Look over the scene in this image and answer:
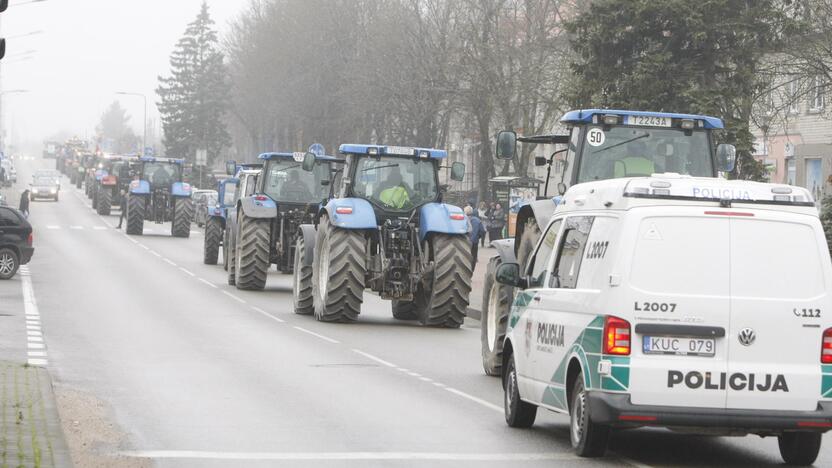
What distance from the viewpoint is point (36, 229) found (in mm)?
60156

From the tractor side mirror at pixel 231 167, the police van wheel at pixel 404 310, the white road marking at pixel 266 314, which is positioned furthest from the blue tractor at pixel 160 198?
the police van wheel at pixel 404 310

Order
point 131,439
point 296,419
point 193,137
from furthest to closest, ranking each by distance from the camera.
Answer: point 193,137, point 296,419, point 131,439

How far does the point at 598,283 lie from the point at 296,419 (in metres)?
3.48

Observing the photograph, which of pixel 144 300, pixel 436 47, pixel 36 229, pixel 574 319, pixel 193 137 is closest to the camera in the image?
pixel 574 319

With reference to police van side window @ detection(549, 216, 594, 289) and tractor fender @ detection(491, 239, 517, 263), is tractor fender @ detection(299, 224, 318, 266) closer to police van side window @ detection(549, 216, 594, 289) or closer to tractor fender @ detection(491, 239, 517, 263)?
tractor fender @ detection(491, 239, 517, 263)

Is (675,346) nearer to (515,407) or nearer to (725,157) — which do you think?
(515,407)

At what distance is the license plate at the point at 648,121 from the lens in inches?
671

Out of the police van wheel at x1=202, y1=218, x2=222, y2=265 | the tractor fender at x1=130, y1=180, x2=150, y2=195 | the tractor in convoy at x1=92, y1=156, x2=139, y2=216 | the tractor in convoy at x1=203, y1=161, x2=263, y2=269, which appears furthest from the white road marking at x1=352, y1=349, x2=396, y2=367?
the tractor in convoy at x1=92, y1=156, x2=139, y2=216

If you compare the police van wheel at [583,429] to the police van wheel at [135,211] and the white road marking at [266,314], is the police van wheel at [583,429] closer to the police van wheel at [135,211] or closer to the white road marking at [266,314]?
the white road marking at [266,314]

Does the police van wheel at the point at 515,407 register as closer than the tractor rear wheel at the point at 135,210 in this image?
Yes

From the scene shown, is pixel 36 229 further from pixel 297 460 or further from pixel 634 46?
pixel 297 460

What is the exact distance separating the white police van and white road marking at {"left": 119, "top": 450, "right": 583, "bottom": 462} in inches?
21.6

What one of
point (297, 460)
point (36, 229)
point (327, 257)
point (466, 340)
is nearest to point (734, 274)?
point (297, 460)

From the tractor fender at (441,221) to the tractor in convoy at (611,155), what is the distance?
19.4ft
